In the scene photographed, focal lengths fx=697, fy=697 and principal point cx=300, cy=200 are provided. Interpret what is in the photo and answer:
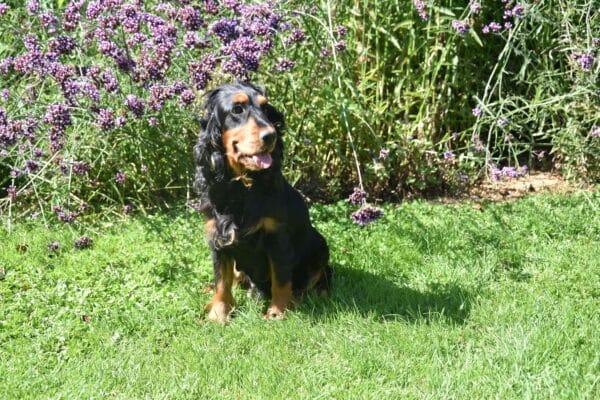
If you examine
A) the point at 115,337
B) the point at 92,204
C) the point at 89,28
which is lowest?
the point at 92,204

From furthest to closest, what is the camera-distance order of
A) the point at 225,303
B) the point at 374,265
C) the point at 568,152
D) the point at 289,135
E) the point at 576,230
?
1. the point at 568,152
2. the point at 289,135
3. the point at 576,230
4. the point at 374,265
5. the point at 225,303

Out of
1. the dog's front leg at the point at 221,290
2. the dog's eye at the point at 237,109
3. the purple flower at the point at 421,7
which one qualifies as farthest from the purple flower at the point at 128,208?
the purple flower at the point at 421,7

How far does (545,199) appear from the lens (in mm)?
5902

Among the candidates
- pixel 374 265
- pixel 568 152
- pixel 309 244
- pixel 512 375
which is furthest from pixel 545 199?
pixel 512 375

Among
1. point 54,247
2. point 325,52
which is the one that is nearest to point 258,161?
point 325,52

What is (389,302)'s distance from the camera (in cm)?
413

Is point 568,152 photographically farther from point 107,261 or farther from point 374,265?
point 107,261

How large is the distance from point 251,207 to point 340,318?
0.80 meters

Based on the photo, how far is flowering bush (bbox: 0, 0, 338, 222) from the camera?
14.4 feet

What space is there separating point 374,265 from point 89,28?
2.54 metres

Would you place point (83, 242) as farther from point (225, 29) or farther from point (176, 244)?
point (225, 29)

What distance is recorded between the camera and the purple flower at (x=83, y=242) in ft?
16.8

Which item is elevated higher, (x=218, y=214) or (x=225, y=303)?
(x=218, y=214)

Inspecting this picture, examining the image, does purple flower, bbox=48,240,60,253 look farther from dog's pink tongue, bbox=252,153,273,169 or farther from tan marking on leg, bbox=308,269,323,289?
dog's pink tongue, bbox=252,153,273,169
